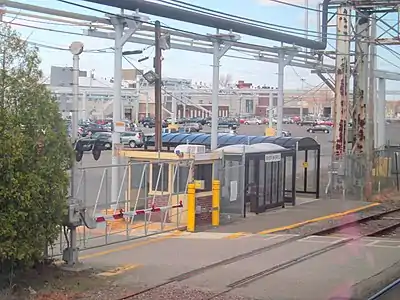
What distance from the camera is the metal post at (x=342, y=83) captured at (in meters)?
Result: 27.4

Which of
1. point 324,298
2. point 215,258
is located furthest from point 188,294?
point 215,258

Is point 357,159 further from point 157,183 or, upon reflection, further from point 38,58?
point 38,58

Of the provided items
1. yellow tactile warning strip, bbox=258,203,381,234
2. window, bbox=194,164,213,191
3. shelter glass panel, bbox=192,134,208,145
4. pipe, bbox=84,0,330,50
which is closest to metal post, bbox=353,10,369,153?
pipe, bbox=84,0,330,50

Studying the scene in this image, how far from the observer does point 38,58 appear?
1013 centimetres

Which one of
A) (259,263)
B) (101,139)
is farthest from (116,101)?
(101,139)

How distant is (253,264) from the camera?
1273 centimetres

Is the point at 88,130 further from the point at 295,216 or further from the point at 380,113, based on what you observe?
the point at 295,216

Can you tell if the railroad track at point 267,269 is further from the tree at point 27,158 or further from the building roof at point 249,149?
the building roof at point 249,149

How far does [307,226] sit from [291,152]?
528cm

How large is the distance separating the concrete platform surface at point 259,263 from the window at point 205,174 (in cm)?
296

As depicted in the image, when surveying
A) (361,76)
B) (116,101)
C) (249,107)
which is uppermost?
(249,107)

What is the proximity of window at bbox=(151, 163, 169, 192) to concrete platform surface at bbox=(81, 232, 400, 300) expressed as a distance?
233cm

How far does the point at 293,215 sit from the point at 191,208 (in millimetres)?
5277

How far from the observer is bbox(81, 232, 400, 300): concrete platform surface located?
1070cm
